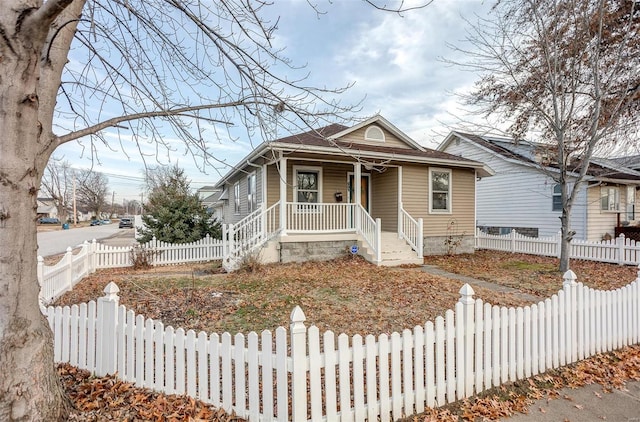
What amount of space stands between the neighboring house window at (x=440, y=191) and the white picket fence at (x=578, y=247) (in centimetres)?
294

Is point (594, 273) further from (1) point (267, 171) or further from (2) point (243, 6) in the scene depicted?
(2) point (243, 6)

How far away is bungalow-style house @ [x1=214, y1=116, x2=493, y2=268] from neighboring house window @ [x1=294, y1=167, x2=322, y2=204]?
1.4 inches

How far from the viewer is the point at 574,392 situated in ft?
10.9

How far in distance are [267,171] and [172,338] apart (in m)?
8.79

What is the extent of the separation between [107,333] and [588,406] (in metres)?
4.69

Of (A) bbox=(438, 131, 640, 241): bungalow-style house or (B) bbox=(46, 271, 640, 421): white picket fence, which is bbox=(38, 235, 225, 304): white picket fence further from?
(A) bbox=(438, 131, 640, 241): bungalow-style house

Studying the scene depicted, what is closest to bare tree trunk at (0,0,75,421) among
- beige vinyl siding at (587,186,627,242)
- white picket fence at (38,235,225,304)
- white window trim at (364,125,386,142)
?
white picket fence at (38,235,225,304)

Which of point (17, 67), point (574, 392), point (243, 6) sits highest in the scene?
point (243, 6)

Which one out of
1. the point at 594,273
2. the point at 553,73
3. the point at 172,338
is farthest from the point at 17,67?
the point at 594,273

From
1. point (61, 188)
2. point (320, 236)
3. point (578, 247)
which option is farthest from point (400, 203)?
point (61, 188)

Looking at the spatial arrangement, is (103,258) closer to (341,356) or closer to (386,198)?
(386,198)

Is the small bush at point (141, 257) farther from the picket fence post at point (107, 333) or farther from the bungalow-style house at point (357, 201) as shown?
the picket fence post at point (107, 333)

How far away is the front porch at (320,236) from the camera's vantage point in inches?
410

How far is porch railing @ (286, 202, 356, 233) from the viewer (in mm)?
10906
